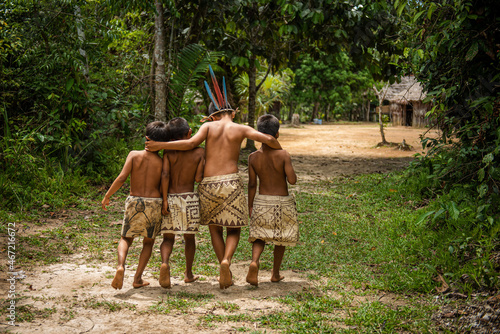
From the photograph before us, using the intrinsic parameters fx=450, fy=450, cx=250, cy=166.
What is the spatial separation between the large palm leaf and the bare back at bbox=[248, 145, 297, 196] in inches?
208

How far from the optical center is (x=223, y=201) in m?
4.12

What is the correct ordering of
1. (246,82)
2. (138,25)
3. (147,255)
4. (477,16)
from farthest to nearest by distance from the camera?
1. (246,82)
2. (138,25)
3. (477,16)
4. (147,255)

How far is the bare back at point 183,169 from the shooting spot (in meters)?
4.15

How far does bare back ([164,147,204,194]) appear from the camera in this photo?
4152 millimetres

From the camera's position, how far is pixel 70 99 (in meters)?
7.91

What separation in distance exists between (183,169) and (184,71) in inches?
217

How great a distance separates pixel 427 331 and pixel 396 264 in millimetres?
1466

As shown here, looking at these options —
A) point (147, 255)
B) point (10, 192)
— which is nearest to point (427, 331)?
point (147, 255)

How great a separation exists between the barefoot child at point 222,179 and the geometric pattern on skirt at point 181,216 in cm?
12

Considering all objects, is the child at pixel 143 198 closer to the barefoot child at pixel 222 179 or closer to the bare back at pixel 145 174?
the bare back at pixel 145 174

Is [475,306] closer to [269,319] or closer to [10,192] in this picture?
[269,319]

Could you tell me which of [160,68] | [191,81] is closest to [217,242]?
[160,68]

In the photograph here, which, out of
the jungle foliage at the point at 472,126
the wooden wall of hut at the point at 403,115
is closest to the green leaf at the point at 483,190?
the jungle foliage at the point at 472,126

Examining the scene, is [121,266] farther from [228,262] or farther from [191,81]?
[191,81]
